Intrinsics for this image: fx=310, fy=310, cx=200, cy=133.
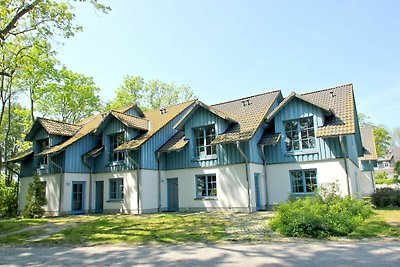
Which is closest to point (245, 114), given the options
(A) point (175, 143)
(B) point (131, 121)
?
(A) point (175, 143)

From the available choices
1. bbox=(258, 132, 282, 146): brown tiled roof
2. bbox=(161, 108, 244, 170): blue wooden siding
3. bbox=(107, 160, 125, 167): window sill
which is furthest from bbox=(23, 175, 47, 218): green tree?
bbox=(258, 132, 282, 146): brown tiled roof

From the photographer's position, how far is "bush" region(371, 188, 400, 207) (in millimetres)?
17391

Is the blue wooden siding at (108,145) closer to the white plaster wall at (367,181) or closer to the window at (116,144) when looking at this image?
the window at (116,144)

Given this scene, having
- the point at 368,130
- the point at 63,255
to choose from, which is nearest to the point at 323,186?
the point at 63,255

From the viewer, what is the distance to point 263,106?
66.7 feet

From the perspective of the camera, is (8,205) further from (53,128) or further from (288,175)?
(288,175)

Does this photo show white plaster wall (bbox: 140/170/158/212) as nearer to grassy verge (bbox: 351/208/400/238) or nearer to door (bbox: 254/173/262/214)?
door (bbox: 254/173/262/214)

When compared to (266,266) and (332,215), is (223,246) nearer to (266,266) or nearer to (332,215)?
(266,266)

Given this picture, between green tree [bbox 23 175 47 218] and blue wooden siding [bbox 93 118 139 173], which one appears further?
blue wooden siding [bbox 93 118 139 173]

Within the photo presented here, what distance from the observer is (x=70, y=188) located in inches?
843

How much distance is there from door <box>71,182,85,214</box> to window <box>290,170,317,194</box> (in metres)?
14.4

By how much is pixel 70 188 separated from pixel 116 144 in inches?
169

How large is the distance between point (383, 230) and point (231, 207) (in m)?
9.29

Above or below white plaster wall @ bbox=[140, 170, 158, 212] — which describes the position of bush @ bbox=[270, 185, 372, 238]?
below
